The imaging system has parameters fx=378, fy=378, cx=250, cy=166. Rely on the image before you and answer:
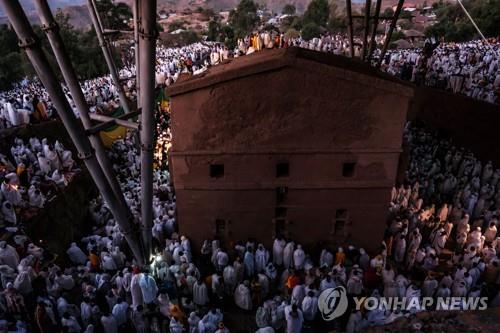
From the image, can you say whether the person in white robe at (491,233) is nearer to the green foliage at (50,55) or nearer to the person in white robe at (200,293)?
the person in white robe at (200,293)

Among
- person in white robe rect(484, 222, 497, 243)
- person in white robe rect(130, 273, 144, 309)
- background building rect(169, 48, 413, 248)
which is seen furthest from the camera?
person in white robe rect(484, 222, 497, 243)

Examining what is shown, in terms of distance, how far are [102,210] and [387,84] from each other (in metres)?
10.5

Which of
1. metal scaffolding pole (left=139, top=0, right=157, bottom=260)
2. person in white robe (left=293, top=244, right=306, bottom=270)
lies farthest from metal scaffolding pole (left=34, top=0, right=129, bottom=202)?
person in white robe (left=293, top=244, right=306, bottom=270)

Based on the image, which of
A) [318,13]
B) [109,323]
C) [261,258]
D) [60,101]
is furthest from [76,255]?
[318,13]

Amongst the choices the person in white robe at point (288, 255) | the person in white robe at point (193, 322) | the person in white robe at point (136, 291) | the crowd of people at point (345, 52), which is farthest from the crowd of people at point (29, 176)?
the person in white robe at point (288, 255)

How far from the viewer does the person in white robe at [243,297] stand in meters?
9.97

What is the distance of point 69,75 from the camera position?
7.35 metres

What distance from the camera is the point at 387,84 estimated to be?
388 inches

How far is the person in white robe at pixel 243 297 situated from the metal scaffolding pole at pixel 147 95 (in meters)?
2.82

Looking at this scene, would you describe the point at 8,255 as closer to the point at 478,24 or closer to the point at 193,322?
the point at 193,322

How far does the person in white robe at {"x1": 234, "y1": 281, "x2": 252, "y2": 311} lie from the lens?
32.7ft

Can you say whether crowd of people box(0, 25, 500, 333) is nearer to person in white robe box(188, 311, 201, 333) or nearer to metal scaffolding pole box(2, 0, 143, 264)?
person in white robe box(188, 311, 201, 333)

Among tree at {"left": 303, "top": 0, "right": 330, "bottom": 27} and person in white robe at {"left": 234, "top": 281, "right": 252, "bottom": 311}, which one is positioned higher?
tree at {"left": 303, "top": 0, "right": 330, "bottom": 27}

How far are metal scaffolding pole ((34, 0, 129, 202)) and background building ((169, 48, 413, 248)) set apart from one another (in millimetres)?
2493
